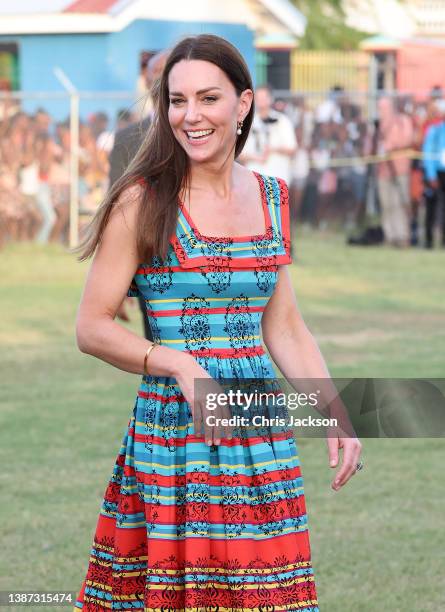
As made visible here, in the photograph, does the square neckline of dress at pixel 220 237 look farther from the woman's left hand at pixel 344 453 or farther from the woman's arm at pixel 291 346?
A: the woman's left hand at pixel 344 453

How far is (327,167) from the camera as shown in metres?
22.9

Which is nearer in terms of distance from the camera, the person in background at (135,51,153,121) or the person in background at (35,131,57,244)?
the person in background at (135,51,153,121)

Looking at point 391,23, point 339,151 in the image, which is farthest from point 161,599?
point 391,23

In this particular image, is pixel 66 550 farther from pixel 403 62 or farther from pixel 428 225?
pixel 403 62

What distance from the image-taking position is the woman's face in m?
3.52

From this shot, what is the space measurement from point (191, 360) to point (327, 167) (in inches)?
775

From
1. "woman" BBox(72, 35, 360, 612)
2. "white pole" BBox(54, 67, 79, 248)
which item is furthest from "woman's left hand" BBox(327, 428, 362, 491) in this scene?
"white pole" BBox(54, 67, 79, 248)

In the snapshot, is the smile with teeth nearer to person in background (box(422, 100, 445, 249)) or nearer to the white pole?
the white pole

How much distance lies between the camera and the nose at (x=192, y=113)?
351 centimetres

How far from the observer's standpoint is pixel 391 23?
4984 centimetres

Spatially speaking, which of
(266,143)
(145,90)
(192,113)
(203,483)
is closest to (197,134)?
(192,113)

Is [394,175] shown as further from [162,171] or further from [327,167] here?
[162,171]

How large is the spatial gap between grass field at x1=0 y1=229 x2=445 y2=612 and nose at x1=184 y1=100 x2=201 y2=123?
2.58m

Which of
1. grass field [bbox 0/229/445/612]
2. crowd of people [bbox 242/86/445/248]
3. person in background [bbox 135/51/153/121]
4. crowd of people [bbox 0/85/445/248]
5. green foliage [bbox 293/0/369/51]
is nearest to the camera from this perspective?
person in background [bbox 135/51/153/121]
